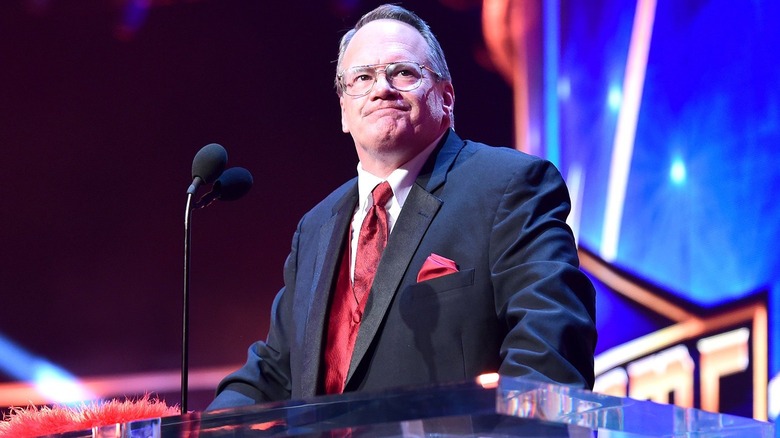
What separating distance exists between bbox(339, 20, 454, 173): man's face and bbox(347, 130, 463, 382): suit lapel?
0.27 feet

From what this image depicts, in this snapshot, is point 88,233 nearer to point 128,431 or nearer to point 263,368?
point 263,368

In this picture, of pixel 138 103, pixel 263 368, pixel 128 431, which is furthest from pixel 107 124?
pixel 128 431

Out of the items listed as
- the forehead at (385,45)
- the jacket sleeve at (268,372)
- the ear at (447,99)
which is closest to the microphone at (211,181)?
the jacket sleeve at (268,372)

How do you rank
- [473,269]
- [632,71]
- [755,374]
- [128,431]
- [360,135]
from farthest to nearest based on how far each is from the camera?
[632,71], [755,374], [360,135], [473,269], [128,431]

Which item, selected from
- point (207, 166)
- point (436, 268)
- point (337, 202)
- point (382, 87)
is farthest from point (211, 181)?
point (436, 268)

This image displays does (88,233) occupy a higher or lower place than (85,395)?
higher

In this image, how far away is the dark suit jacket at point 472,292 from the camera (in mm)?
1714

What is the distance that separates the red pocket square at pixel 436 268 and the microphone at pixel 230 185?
48 cm

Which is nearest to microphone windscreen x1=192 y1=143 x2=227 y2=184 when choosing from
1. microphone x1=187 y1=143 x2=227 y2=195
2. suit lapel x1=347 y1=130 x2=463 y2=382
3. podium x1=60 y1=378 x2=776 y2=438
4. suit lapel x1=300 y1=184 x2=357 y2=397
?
microphone x1=187 y1=143 x2=227 y2=195

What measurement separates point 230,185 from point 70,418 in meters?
0.69

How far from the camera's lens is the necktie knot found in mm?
2135

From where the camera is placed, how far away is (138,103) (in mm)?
3801

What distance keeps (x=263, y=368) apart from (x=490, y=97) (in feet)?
5.21

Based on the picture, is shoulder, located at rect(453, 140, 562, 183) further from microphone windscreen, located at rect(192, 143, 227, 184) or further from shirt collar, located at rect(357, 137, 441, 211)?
microphone windscreen, located at rect(192, 143, 227, 184)
